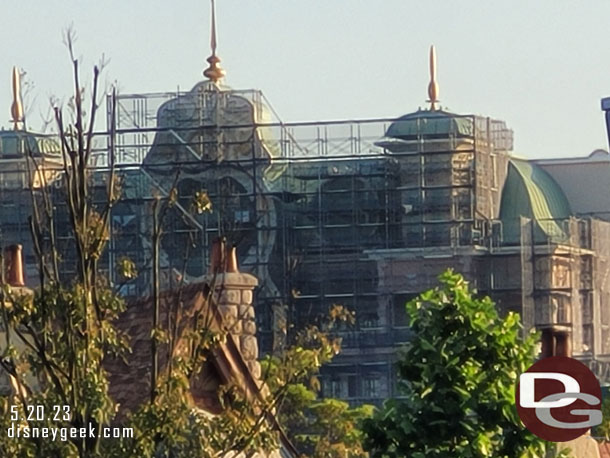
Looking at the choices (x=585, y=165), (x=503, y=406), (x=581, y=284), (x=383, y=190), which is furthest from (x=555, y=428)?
(x=585, y=165)

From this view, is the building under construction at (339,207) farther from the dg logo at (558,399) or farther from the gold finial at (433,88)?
the dg logo at (558,399)

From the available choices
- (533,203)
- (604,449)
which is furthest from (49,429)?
(533,203)

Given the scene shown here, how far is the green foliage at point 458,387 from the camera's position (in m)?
23.7

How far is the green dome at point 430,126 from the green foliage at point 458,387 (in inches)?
3001

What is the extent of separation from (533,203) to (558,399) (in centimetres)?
9300

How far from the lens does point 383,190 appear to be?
9812cm

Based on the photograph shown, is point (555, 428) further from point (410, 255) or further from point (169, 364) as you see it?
point (410, 255)

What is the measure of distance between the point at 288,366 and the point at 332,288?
7977 centimetres

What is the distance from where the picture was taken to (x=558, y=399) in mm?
23875

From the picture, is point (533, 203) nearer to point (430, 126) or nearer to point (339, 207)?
point (430, 126)

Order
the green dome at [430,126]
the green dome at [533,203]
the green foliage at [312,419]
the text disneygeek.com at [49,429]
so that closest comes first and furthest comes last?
the text disneygeek.com at [49,429] < the green foliage at [312,419] < the green dome at [430,126] < the green dome at [533,203]

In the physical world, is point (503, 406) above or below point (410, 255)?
below

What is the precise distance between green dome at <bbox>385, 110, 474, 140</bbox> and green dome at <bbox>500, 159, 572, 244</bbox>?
18.5 ft

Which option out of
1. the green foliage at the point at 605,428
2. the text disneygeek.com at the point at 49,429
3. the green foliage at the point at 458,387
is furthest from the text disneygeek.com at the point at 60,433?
the green foliage at the point at 605,428
